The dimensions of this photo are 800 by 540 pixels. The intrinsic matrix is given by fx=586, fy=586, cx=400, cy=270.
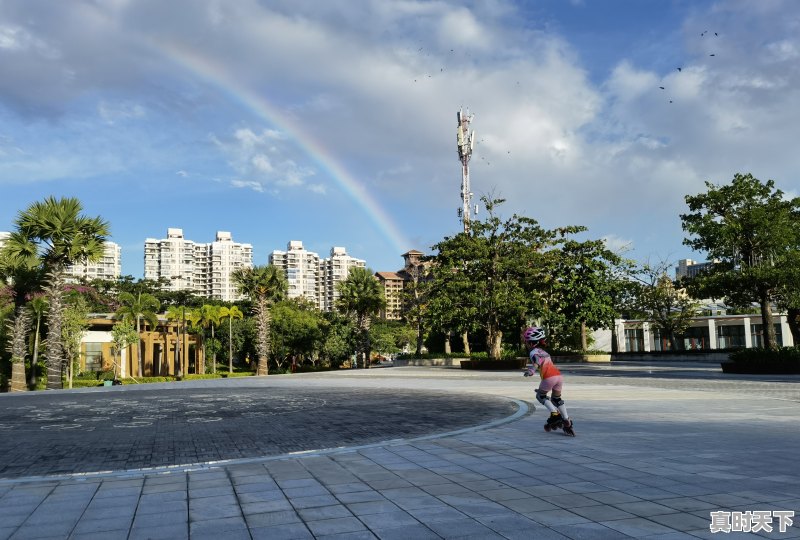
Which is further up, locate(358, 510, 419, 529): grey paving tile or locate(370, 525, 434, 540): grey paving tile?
locate(370, 525, 434, 540): grey paving tile

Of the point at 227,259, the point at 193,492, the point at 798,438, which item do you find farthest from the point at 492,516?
the point at 227,259

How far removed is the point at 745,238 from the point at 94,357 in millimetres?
53316

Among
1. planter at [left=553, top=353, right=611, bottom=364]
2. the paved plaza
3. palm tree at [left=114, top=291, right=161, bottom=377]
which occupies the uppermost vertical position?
palm tree at [left=114, top=291, right=161, bottom=377]

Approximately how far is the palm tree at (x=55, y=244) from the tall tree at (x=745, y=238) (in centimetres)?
3134

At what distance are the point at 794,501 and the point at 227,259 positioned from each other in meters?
192

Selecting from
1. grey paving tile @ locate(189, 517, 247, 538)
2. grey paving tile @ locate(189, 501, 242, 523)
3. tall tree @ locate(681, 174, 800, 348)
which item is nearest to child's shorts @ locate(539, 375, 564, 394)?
grey paving tile @ locate(189, 501, 242, 523)

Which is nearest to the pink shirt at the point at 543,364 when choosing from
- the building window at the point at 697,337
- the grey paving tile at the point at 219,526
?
the grey paving tile at the point at 219,526

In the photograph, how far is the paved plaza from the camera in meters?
4.83

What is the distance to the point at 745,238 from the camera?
28859 mm

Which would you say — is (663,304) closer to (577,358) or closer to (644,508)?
(577,358)

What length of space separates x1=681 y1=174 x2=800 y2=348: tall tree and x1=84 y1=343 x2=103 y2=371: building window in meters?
50.4

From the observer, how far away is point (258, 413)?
14.3 metres

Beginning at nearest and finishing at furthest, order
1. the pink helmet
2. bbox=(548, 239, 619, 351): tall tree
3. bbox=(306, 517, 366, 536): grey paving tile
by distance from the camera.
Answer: bbox=(306, 517, 366, 536): grey paving tile
the pink helmet
bbox=(548, 239, 619, 351): tall tree

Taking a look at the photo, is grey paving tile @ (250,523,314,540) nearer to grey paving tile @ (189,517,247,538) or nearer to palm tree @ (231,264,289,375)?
grey paving tile @ (189,517,247,538)
